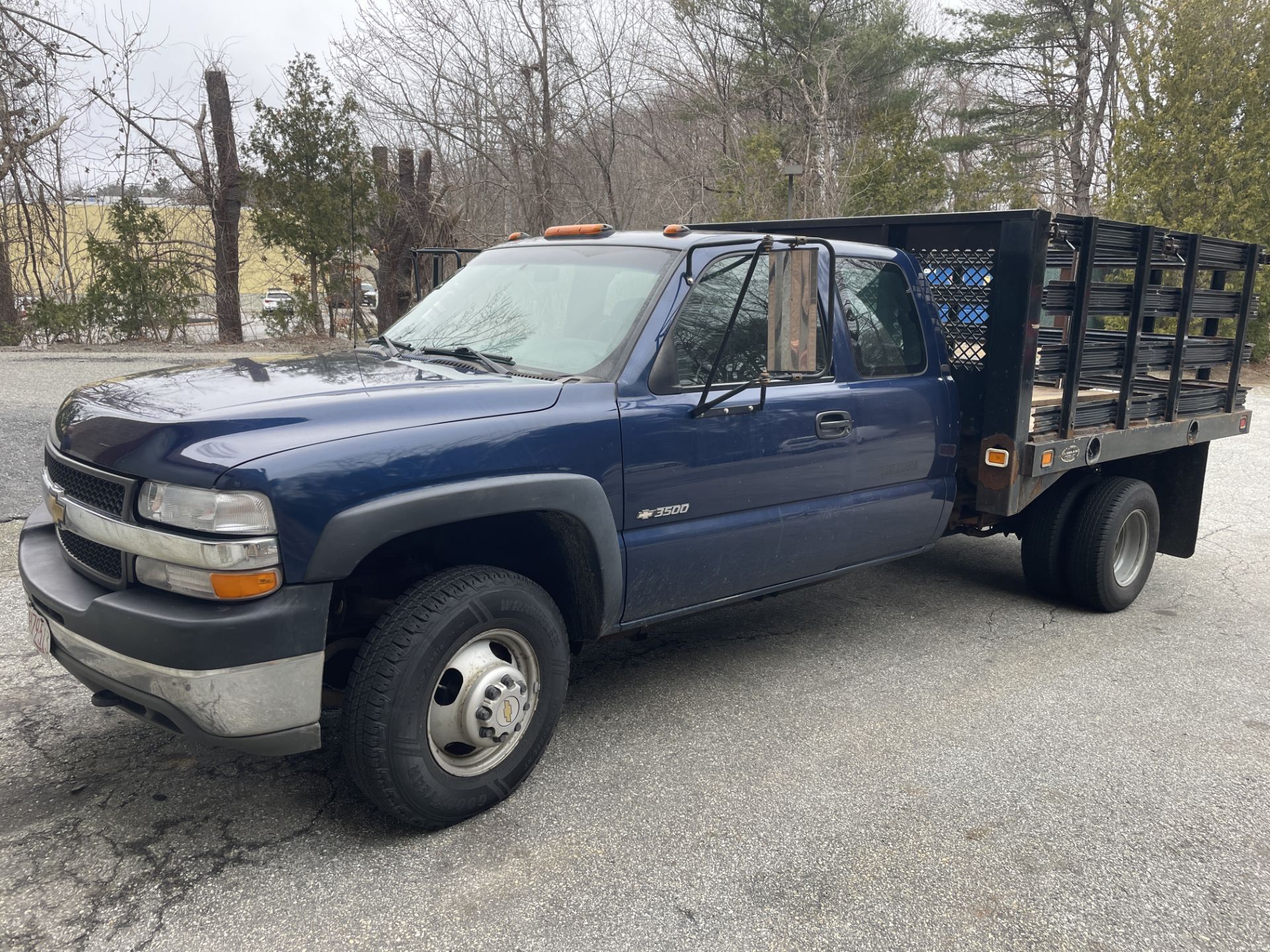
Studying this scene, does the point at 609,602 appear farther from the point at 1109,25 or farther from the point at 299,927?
the point at 1109,25

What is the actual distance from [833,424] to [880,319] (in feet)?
2.27

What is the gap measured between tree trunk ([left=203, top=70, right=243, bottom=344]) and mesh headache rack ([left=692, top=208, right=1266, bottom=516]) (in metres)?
13.7

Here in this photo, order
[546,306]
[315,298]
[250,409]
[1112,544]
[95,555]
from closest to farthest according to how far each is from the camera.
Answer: [250,409] → [95,555] → [546,306] → [1112,544] → [315,298]

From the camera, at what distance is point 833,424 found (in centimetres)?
419

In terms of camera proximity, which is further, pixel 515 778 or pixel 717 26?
pixel 717 26

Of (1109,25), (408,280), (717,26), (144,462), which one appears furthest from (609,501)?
(1109,25)

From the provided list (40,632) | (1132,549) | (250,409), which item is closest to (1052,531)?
(1132,549)

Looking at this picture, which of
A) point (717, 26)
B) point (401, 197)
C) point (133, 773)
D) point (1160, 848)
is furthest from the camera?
point (717, 26)

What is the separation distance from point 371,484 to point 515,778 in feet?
3.84

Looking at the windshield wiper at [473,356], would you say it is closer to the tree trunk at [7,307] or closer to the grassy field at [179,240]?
the grassy field at [179,240]

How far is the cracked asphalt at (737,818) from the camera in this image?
2723mm

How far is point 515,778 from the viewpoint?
332 centimetres

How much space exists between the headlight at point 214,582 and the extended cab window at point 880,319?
2725 millimetres

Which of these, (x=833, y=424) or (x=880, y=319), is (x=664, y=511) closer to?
(x=833, y=424)
